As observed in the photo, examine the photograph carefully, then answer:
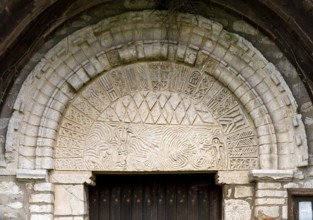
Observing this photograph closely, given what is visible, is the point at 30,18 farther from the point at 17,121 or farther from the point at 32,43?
the point at 17,121

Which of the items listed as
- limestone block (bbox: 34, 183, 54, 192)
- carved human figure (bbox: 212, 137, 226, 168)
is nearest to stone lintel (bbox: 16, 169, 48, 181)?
limestone block (bbox: 34, 183, 54, 192)

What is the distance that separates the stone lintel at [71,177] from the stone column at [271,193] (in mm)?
1614

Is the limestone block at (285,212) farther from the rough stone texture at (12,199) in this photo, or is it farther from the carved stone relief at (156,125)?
the rough stone texture at (12,199)

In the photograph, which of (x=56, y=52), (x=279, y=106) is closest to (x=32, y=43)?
(x=56, y=52)

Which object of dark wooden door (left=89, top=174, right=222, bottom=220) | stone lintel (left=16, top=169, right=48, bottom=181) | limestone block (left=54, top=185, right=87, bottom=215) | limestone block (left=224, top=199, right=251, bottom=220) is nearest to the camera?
stone lintel (left=16, top=169, right=48, bottom=181)

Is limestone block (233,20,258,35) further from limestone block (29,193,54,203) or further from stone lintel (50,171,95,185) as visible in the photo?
limestone block (29,193,54,203)

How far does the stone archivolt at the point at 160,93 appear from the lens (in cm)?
570

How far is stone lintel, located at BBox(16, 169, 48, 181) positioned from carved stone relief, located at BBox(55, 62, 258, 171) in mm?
270

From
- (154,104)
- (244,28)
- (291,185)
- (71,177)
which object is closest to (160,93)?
(154,104)

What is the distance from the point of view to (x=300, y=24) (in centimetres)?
550

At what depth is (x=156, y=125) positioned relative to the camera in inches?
233

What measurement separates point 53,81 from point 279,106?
2226mm

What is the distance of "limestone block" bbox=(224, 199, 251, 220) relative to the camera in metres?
5.87

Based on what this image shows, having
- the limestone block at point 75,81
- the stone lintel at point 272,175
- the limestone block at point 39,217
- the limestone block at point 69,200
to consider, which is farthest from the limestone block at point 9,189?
the stone lintel at point 272,175
